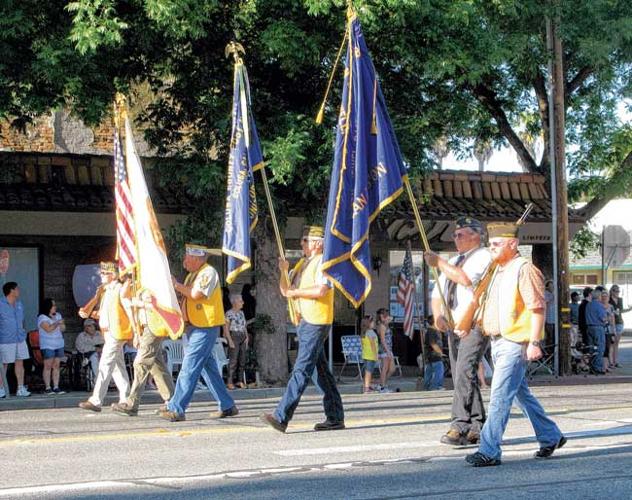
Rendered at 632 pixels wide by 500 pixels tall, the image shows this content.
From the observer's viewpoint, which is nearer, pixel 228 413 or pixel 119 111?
pixel 228 413

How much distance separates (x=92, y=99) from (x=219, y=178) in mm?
2500

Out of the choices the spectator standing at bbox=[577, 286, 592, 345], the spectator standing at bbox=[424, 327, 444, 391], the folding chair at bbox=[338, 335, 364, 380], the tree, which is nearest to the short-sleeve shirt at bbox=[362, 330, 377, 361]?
the spectator standing at bbox=[424, 327, 444, 391]

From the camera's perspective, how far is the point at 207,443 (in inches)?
431

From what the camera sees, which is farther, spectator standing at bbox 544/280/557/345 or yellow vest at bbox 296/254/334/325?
spectator standing at bbox 544/280/557/345

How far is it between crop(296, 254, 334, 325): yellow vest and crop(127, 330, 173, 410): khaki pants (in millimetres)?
2682

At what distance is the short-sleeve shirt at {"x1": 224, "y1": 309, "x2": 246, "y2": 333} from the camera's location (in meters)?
19.5

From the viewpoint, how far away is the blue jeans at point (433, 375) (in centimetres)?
1944

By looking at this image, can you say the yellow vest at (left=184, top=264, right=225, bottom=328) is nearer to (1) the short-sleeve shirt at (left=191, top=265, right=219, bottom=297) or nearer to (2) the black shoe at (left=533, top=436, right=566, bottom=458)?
(1) the short-sleeve shirt at (left=191, top=265, right=219, bottom=297)

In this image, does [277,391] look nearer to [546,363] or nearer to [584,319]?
[546,363]

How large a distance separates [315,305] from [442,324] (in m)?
1.42

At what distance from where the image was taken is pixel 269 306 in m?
19.9

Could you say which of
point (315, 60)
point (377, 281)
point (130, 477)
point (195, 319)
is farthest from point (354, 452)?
point (377, 281)

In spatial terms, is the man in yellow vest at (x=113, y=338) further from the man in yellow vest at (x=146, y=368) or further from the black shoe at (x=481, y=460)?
the black shoe at (x=481, y=460)

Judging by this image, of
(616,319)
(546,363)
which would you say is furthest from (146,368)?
(616,319)
